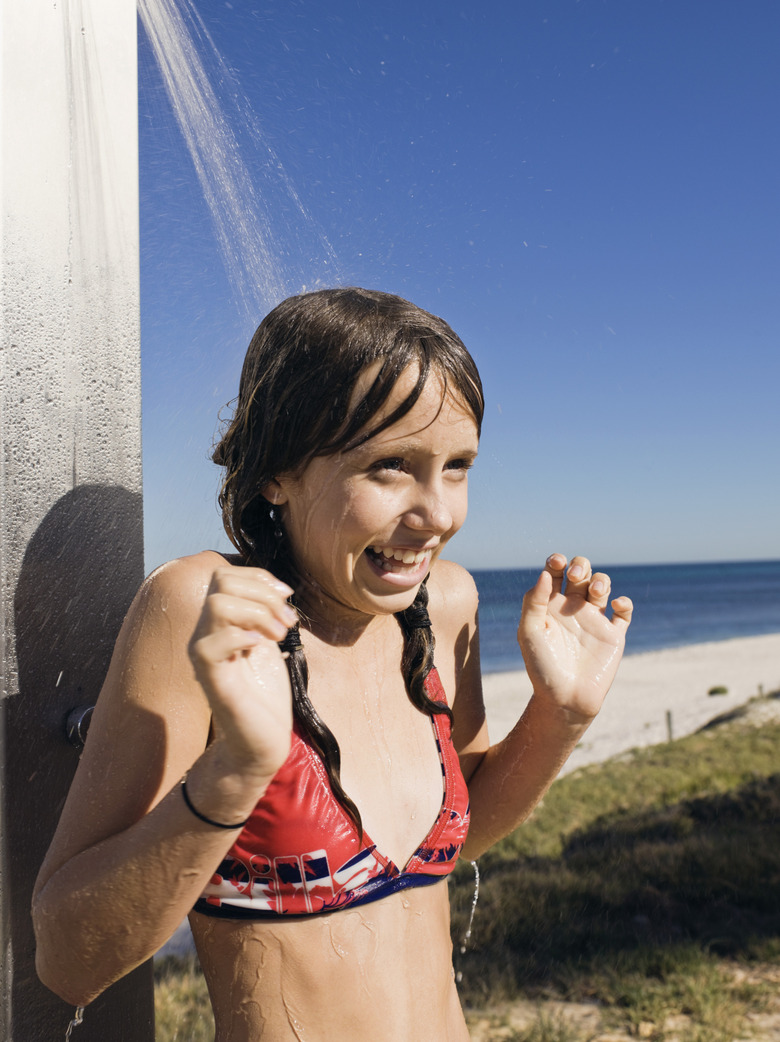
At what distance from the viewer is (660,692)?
25.5m

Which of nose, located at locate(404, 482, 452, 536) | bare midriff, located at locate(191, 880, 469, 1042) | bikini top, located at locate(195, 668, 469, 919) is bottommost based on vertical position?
bare midriff, located at locate(191, 880, 469, 1042)

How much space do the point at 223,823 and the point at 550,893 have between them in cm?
543

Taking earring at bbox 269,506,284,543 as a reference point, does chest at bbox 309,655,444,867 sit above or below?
below

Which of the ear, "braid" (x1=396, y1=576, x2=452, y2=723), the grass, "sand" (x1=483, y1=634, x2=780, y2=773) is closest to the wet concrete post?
the ear

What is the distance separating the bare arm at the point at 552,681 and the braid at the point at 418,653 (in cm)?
19

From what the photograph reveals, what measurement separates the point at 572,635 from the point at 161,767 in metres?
0.87

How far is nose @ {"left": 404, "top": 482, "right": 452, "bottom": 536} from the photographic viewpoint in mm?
1396

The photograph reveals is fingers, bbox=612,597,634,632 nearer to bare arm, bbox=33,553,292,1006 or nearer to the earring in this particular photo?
the earring

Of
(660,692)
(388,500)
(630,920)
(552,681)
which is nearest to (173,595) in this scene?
(388,500)

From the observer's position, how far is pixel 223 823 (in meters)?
1.08

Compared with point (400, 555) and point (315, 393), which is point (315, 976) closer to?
point (400, 555)

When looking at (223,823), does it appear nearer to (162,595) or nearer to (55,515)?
(162,595)

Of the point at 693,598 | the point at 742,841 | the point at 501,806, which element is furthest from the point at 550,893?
the point at 693,598

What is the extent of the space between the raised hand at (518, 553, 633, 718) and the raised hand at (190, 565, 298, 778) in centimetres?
71
